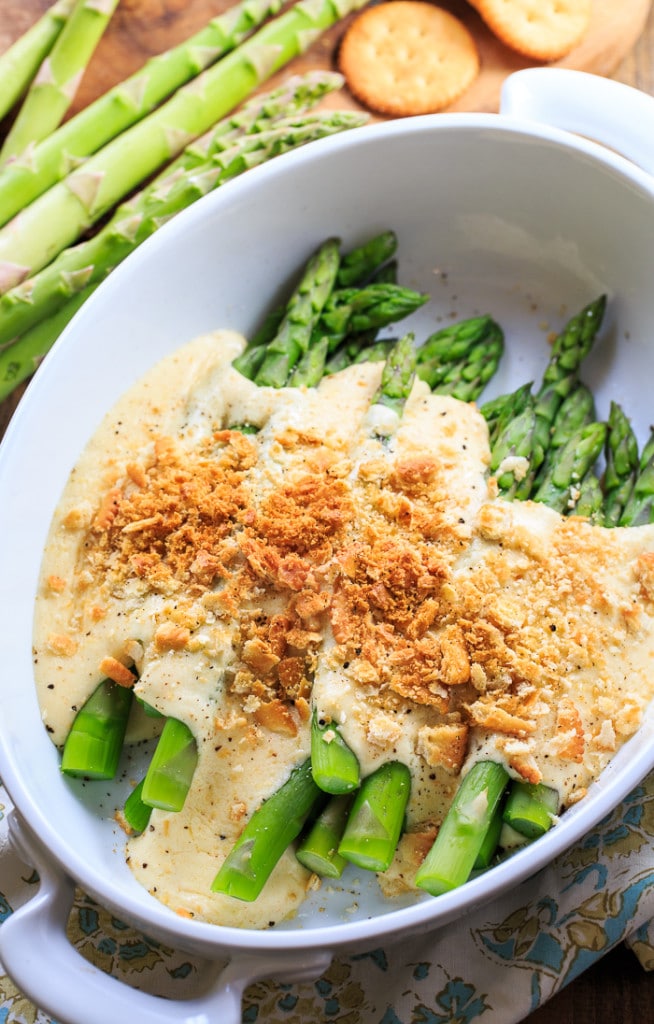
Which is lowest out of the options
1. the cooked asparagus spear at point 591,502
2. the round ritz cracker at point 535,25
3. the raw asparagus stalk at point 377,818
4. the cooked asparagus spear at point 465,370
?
the raw asparagus stalk at point 377,818

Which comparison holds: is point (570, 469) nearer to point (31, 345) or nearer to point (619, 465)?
point (619, 465)

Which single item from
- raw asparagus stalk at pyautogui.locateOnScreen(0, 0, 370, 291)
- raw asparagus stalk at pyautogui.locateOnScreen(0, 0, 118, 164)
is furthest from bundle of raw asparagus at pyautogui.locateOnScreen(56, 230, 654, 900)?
raw asparagus stalk at pyautogui.locateOnScreen(0, 0, 118, 164)

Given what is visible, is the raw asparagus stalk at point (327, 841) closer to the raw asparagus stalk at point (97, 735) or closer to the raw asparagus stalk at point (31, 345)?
the raw asparagus stalk at point (97, 735)

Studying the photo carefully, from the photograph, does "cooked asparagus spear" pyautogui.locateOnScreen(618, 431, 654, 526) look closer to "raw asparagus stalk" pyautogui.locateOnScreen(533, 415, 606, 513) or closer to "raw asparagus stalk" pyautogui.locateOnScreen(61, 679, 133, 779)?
"raw asparagus stalk" pyautogui.locateOnScreen(533, 415, 606, 513)

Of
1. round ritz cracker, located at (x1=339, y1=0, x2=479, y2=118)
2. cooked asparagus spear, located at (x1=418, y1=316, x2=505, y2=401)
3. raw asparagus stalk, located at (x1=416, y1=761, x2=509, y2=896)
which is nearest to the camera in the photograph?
raw asparagus stalk, located at (x1=416, y1=761, x2=509, y2=896)

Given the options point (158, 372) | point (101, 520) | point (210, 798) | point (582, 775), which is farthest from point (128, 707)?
point (582, 775)

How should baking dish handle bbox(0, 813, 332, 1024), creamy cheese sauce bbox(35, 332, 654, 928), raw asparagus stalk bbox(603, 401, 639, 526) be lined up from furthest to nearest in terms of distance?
raw asparagus stalk bbox(603, 401, 639, 526), creamy cheese sauce bbox(35, 332, 654, 928), baking dish handle bbox(0, 813, 332, 1024)

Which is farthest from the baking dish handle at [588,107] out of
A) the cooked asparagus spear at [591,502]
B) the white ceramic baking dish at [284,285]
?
the cooked asparagus spear at [591,502]
